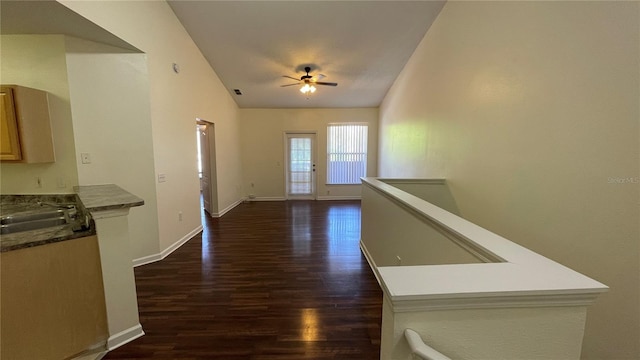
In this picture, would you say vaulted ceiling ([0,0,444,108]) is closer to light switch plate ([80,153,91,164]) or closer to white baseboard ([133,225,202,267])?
light switch plate ([80,153,91,164])

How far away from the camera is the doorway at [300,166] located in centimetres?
687

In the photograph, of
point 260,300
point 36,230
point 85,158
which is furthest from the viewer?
point 85,158

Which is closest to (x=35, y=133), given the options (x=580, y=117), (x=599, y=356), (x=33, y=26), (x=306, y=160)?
(x=33, y=26)

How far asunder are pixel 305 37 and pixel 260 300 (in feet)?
12.3

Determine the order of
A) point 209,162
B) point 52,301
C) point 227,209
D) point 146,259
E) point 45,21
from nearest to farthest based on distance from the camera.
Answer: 1. point 52,301
2. point 45,21
3. point 146,259
4. point 209,162
5. point 227,209

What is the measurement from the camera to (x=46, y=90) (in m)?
2.29

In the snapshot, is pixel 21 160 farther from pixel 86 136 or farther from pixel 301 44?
pixel 301 44

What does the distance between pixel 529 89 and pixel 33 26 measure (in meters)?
4.34

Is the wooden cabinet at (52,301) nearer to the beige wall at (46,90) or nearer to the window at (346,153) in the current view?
the beige wall at (46,90)

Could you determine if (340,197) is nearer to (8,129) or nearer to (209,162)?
(209,162)

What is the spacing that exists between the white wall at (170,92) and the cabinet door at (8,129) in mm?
998

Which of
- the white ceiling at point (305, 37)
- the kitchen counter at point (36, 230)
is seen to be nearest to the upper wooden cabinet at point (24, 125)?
the kitchen counter at point (36, 230)

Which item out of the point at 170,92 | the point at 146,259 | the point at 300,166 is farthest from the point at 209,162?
the point at 300,166

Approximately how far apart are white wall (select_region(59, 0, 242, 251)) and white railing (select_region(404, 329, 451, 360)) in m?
3.17
